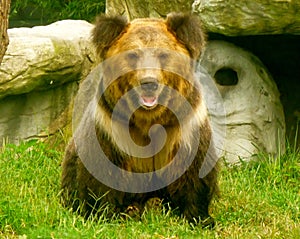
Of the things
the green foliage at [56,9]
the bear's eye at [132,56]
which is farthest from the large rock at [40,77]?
the green foliage at [56,9]

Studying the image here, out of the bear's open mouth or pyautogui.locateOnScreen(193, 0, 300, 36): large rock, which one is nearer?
the bear's open mouth

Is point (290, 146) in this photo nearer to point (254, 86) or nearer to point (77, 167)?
point (254, 86)

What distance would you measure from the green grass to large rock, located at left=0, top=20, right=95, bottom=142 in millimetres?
288

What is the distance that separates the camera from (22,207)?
526 cm

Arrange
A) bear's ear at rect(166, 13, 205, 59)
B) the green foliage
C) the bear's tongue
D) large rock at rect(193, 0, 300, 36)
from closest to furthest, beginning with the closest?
1. the bear's tongue
2. bear's ear at rect(166, 13, 205, 59)
3. large rock at rect(193, 0, 300, 36)
4. the green foliage

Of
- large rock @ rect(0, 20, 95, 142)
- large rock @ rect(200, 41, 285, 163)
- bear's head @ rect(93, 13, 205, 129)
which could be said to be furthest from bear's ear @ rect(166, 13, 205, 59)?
large rock @ rect(0, 20, 95, 142)

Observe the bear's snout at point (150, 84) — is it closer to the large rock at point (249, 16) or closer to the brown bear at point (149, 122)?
the brown bear at point (149, 122)

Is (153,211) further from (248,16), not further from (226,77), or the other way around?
(226,77)

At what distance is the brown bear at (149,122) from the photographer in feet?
17.5

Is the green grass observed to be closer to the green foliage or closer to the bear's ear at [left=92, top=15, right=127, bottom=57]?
the bear's ear at [left=92, top=15, right=127, bottom=57]

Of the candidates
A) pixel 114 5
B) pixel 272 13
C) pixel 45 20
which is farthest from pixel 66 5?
pixel 272 13

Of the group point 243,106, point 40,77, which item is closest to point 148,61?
point 243,106

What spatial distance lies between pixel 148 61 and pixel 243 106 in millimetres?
2152

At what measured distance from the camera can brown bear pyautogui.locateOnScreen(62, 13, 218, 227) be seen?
209 inches
